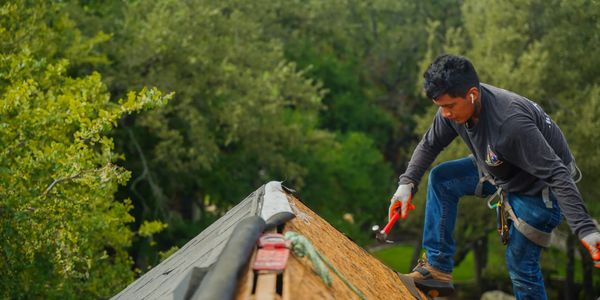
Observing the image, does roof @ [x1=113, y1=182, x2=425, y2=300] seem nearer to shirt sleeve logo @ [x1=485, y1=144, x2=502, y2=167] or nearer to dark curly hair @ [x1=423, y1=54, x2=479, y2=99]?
shirt sleeve logo @ [x1=485, y1=144, x2=502, y2=167]

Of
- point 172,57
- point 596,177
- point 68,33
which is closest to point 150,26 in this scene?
point 172,57

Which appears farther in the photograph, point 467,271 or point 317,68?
point 467,271

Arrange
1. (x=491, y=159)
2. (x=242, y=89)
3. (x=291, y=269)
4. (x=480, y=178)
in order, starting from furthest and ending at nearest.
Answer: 1. (x=242, y=89)
2. (x=480, y=178)
3. (x=491, y=159)
4. (x=291, y=269)

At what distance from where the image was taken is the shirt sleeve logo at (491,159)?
5938 mm

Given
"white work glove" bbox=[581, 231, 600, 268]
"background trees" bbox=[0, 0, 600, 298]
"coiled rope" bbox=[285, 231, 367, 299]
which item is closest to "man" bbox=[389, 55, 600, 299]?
"white work glove" bbox=[581, 231, 600, 268]

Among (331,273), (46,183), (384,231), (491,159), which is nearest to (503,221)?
(491,159)

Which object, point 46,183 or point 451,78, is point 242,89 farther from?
point 451,78

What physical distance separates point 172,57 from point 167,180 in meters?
4.84

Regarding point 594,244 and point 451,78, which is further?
point 451,78

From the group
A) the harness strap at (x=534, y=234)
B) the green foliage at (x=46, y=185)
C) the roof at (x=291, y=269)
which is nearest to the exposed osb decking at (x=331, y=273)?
the roof at (x=291, y=269)

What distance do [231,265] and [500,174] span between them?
2982mm

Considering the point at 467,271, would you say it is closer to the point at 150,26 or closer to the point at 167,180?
the point at 167,180

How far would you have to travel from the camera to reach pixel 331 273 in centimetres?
433

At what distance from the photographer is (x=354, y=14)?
44500 mm
